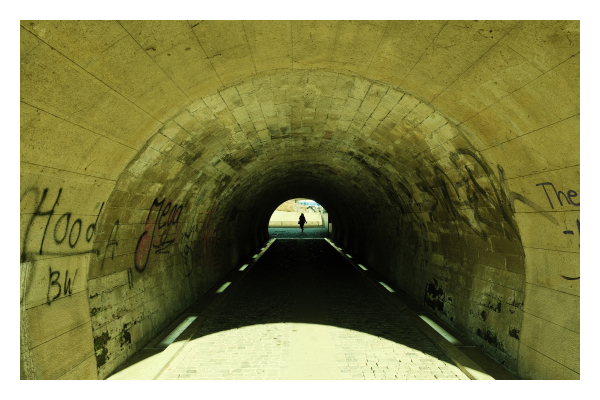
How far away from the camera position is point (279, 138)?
27.5ft

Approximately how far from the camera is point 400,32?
3.65 meters

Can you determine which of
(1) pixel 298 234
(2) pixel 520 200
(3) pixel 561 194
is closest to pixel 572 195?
(3) pixel 561 194

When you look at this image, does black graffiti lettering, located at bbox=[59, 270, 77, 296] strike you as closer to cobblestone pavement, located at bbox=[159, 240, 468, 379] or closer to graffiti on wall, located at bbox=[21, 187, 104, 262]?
graffiti on wall, located at bbox=[21, 187, 104, 262]

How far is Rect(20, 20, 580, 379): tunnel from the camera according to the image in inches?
137

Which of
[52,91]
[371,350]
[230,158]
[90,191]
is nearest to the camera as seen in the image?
[52,91]

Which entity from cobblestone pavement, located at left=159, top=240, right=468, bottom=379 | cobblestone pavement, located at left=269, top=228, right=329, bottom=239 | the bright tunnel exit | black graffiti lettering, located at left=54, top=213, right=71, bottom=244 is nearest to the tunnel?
black graffiti lettering, located at left=54, top=213, right=71, bottom=244

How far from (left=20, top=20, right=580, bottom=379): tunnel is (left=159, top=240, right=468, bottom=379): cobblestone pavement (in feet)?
3.71

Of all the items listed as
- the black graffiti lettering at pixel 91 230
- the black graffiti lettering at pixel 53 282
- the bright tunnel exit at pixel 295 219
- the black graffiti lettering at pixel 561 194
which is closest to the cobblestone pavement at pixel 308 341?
the black graffiti lettering at pixel 53 282

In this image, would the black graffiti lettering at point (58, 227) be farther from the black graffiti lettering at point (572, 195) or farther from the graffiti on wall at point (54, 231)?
the black graffiti lettering at point (572, 195)

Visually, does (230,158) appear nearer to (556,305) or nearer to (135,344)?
(135,344)

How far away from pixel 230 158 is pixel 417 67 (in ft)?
17.6

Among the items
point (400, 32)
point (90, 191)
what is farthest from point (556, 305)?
point (90, 191)

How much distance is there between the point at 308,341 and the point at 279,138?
4.64 m

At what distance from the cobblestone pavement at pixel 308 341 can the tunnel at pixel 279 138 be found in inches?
44.6
